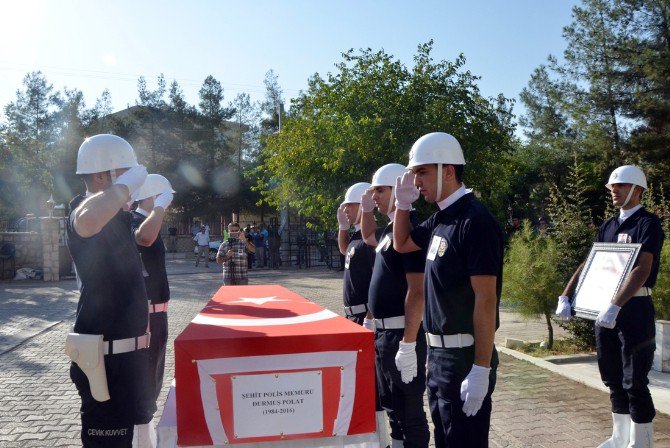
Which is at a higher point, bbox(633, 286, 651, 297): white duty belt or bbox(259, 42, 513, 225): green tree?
bbox(259, 42, 513, 225): green tree

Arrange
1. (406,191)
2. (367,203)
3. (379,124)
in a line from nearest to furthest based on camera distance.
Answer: (406,191), (367,203), (379,124)

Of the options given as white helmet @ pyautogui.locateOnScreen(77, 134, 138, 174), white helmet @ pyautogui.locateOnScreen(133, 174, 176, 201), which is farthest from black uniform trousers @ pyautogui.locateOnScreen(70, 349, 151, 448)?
white helmet @ pyautogui.locateOnScreen(133, 174, 176, 201)

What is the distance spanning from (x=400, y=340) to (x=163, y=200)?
2061 millimetres

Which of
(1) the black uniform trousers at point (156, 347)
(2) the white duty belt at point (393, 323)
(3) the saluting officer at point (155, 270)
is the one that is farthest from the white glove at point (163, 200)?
(2) the white duty belt at point (393, 323)

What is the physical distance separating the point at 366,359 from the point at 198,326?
992 millimetres

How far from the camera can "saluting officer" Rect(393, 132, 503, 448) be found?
9.57 feet

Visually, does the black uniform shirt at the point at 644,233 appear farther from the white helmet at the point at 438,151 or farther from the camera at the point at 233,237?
the camera at the point at 233,237

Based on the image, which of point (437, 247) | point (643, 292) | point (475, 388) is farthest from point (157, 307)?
point (643, 292)

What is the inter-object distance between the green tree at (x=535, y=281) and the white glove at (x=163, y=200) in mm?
5119

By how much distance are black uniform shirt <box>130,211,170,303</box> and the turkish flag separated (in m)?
1.79

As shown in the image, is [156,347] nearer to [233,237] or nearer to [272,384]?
[272,384]

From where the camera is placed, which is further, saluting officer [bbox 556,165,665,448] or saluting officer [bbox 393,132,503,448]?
saluting officer [bbox 556,165,665,448]

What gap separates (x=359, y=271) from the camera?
4887mm

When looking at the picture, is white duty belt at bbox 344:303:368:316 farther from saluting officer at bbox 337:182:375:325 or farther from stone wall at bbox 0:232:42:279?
stone wall at bbox 0:232:42:279
